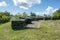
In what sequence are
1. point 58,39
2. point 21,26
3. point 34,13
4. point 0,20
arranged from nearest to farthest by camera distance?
point 58,39 → point 21,26 → point 0,20 → point 34,13

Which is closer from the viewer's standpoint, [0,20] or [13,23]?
[13,23]

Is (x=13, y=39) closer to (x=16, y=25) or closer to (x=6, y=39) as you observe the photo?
(x=6, y=39)

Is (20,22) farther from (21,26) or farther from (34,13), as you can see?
(34,13)

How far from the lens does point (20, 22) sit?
20047mm

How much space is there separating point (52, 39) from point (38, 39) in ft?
4.64

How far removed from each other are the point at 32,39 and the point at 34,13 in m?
92.7

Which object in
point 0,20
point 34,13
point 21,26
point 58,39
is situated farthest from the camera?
point 34,13

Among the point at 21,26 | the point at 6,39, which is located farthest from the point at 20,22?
the point at 6,39

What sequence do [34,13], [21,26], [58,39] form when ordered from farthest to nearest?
[34,13] → [21,26] → [58,39]

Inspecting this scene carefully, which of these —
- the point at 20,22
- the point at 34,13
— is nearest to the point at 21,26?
the point at 20,22

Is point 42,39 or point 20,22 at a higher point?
point 20,22

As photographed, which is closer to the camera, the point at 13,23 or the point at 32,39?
the point at 32,39

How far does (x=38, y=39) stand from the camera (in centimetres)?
1248

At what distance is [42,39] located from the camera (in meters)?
12.5
